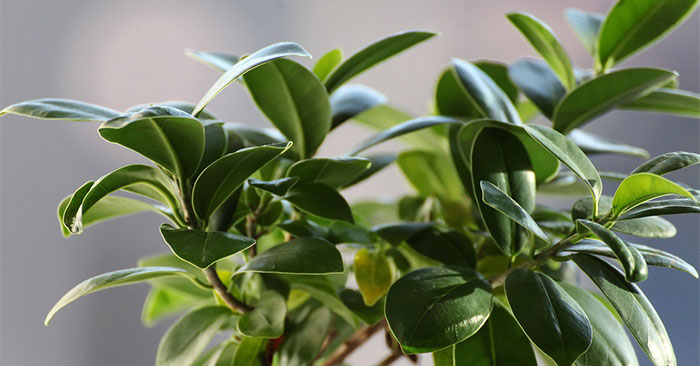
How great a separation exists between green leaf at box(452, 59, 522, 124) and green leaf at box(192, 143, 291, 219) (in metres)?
0.24

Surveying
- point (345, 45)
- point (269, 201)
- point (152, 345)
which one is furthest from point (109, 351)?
point (269, 201)

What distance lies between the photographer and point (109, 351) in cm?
158

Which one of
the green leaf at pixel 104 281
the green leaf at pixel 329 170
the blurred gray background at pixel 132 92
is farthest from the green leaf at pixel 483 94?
the blurred gray background at pixel 132 92

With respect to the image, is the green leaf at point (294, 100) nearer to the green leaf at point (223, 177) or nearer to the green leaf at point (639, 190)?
the green leaf at point (223, 177)

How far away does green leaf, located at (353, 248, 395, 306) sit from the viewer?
69 cm

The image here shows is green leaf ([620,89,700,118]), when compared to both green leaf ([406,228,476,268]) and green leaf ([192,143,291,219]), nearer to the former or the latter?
green leaf ([406,228,476,268])

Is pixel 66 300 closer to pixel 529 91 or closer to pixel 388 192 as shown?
pixel 529 91

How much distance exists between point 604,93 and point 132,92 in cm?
116

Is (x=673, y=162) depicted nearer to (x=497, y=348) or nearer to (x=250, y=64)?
(x=497, y=348)

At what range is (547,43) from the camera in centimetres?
75

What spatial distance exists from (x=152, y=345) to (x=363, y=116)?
3.36 feet

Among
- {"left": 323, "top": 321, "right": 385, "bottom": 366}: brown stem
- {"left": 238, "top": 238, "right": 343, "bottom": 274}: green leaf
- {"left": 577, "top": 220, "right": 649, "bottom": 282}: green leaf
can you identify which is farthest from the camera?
{"left": 323, "top": 321, "right": 385, "bottom": 366}: brown stem

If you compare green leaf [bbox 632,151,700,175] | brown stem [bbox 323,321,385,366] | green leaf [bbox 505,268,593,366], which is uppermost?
green leaf [bbox 632,151,700,175]

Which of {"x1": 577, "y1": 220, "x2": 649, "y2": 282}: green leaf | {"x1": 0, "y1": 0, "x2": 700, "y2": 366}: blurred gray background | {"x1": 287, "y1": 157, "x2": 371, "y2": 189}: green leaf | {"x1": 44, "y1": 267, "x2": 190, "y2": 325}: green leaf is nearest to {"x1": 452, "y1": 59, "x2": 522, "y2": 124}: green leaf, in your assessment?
{"x1": 287, "y1": 157, "x2": 371, "y2": 189}: green leaf
